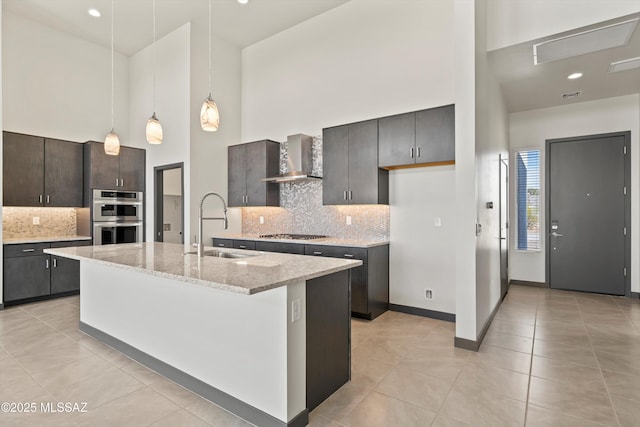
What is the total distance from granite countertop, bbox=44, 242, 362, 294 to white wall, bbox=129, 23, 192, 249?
2.56m

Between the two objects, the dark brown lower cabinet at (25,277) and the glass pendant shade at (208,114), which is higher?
the glass pendant shade at (208,114)

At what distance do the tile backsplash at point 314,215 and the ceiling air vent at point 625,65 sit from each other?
9.82ft

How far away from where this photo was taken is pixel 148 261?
241cm

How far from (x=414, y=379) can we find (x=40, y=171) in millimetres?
5806

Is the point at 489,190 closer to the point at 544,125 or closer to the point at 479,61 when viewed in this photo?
the point at 479,61

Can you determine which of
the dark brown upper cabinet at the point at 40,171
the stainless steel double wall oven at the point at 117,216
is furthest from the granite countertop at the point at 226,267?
the dark brown upper cabinet at the point at 40,171

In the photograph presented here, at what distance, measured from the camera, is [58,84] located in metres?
5.44

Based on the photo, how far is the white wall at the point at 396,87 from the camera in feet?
12.9

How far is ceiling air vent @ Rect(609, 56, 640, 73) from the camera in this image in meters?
3.65

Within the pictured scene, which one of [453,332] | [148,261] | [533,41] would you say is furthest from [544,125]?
[148,261]

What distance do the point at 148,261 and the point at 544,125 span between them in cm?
614

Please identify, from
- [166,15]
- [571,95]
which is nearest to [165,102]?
[166,15]

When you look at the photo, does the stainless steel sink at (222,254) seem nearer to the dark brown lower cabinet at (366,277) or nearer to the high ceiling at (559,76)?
the dark brown lower cabinet at (366,277)

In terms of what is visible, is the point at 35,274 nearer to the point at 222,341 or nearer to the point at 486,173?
the point at 222,341
